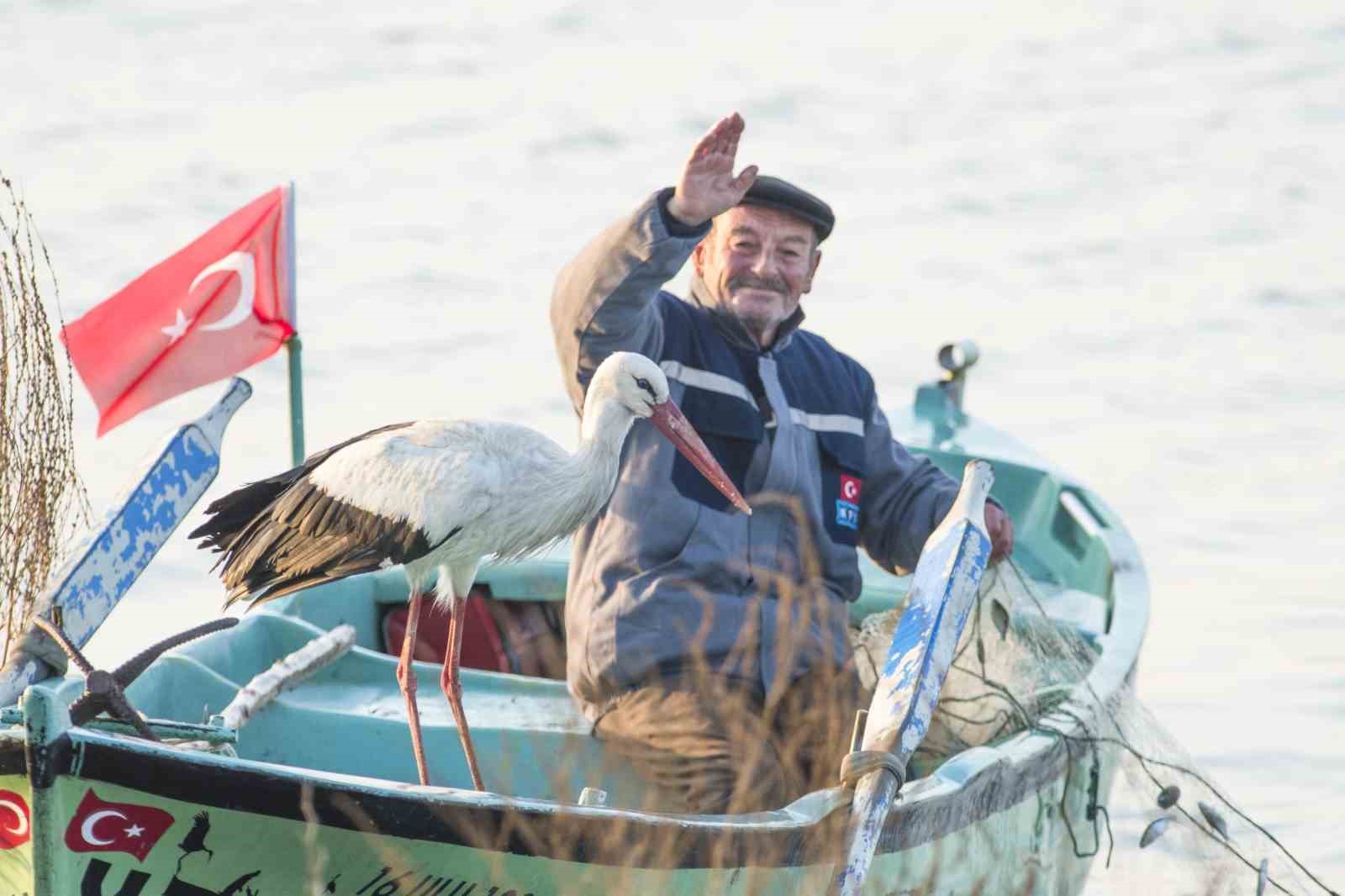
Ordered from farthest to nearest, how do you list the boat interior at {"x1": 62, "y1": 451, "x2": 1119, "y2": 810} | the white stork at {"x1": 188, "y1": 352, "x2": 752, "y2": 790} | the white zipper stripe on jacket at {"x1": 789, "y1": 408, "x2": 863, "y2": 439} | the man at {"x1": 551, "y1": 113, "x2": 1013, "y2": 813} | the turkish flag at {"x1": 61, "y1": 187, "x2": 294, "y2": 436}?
the turkish flag at {"x1": 61, "y1": 187, "x2": 294, "y2": 436} < the white zipper stripe on jacket at {"x1": 789, "y1": 408, "x2": 863, "y2": 439} < the boat interior at {"x1": 62, "y1": 451, "x2": 1119, "y2": 810} < the man at {"x1": 551, "y1": 113, "x2": 1013, "y2": 813} < the white stork at {"x1": 188, "y1": 352, "x2": 752, "y2": 790}

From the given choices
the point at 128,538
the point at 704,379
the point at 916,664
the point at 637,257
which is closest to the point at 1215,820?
the point at 916,664

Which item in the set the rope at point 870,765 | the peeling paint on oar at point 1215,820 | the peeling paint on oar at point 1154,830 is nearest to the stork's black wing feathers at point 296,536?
the rope at point 870,765

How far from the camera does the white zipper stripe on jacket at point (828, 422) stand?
7281mm

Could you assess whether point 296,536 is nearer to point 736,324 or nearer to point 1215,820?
point 736,324

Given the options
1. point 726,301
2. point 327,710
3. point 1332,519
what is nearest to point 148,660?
point 327,710

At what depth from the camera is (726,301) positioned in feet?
23.8

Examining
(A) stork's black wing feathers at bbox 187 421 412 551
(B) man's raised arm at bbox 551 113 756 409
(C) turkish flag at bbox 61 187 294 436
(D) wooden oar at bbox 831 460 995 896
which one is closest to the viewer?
(D) wooden oar at bbox 831 460 995 896

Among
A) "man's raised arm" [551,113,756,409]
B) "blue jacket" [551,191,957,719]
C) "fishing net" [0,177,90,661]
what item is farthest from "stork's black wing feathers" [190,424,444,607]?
"fishing net" [0,177,90,661]

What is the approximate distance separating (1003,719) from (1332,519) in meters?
5.67

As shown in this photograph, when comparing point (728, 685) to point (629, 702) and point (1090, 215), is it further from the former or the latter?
point (1090, 215)

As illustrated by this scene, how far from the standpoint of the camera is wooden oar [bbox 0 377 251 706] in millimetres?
6266

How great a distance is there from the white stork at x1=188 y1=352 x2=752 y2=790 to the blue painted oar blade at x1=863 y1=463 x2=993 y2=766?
0.50m

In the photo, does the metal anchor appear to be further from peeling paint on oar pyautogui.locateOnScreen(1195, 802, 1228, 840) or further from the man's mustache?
Result: peeling paint on oar pyautogui.locateOnScreen(1195, 802, 1228, 840)

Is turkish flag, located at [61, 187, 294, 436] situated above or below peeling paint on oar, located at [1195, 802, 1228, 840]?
above
